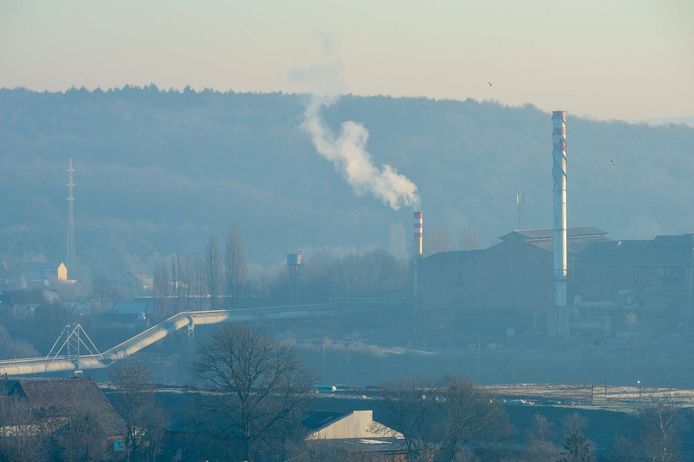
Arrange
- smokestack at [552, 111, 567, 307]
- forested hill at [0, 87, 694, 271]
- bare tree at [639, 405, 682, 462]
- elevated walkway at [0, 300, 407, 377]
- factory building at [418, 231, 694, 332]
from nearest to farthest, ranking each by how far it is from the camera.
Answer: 1. bare tree at [639, 405, 682, 462]
2. elevated walkway at [0, 300, 407, 377]
3. factory building at [418, 231, 694, 332]
4. smokestack at [552, 111, 567, 307]
5. forested hill at [0, 87, 694, 271]

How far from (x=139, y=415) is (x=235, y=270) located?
1399 inches

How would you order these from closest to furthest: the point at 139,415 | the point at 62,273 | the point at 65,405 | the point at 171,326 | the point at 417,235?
the point at 65,405, the point at 139,415, the point at 171,326, the point at 417,235, the point at 62,273

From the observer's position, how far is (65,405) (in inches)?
1222

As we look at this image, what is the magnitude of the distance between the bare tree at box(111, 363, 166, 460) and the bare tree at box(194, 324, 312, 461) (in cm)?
111

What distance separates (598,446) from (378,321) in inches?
1149

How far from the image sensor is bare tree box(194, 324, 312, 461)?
2980cm

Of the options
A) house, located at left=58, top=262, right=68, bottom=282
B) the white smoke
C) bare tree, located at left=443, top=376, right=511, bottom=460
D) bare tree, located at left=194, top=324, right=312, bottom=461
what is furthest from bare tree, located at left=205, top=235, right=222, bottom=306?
bare tree, located at left=194, top=324, right=312, bottom=461

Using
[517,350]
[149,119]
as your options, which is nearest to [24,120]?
[149,119]

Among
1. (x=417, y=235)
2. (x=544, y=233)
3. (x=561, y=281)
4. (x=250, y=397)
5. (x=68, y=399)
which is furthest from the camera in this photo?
(x=417, y=235)

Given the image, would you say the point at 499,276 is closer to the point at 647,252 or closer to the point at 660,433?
the point at 647,252

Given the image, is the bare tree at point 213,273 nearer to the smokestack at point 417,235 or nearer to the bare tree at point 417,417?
the smokestack at point 417,235

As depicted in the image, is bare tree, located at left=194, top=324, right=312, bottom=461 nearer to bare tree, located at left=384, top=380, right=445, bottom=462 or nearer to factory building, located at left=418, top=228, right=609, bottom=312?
bare tree, located at left=384, top=380, right=445, bottom=462

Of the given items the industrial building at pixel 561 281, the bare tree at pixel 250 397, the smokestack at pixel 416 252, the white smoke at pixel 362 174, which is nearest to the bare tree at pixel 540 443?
the bare tree at pixel 250 397

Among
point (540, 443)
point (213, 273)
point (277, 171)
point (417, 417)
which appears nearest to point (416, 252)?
point (213, 273)
